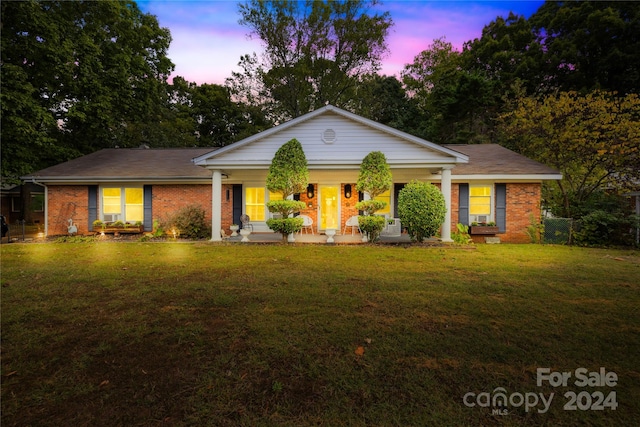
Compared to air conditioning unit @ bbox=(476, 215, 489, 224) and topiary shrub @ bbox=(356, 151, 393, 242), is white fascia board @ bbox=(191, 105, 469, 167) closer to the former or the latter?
topiary shrub @ bbox=(356, 151, 393, 242)

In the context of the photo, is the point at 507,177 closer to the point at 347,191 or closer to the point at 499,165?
the point at 499,165

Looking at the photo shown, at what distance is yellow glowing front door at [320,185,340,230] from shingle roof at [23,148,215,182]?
5230 mm

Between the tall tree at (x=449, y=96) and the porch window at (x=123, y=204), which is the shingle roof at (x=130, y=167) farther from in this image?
the tall tree at (x=449, y=96)

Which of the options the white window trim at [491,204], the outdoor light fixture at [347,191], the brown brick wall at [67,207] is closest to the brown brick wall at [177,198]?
the brown brick wall at [67,207]

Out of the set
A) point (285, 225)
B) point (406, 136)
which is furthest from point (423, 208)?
point (285, 225)

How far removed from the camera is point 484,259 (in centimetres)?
829

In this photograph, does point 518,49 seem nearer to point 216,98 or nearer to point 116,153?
point 216,98

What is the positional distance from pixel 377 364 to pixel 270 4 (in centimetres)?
2736

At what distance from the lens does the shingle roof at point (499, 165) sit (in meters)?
11.9

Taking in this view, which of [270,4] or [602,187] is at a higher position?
[270,4]

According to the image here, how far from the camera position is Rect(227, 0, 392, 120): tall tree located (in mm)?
23312

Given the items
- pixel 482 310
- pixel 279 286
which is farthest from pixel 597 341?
pixel 279 286

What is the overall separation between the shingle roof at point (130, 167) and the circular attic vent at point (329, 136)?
5373mm

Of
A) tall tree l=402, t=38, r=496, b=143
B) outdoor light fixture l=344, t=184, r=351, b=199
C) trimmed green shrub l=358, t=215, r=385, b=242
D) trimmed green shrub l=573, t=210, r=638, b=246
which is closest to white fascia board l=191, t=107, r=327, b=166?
outdoor light fixture l=344, t=184, r=351, b=199
